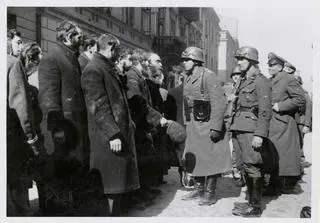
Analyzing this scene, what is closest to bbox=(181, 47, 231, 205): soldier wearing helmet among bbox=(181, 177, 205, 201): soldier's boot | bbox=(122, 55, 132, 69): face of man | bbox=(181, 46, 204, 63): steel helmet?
bbox=(181, 46, 204, 63): steel helmet

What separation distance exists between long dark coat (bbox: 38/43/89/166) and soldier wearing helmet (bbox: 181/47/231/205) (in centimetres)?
137

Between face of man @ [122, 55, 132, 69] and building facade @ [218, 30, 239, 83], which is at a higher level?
building facade @ [218, 30, 239, 83]

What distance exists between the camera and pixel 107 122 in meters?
3.25

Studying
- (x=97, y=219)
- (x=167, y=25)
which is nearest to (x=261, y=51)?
(x=97, y=219)

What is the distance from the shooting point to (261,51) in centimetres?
480

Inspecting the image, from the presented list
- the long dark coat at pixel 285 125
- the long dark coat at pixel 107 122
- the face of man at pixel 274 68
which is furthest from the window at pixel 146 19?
the long dark coat at pixel 107 122

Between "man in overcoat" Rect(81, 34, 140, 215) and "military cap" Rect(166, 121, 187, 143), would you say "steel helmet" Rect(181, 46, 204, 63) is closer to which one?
"military cap" Rect(166, 121, 187, 143)

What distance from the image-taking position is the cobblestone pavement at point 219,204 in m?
3.98

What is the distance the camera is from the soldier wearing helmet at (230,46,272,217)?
3.78 m

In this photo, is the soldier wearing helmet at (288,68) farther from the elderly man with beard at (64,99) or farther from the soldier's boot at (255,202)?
the elderly man with beard at (64,99)

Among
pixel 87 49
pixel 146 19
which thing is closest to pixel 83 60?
pixel 87 49

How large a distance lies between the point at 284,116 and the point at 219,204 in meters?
1.37

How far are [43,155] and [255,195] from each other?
6.64 feet

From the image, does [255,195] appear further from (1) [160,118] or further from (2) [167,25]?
(2) [167,25]
